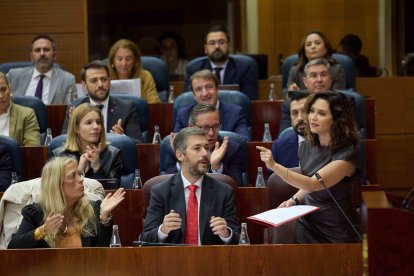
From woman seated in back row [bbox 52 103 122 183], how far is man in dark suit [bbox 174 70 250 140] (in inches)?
30.9

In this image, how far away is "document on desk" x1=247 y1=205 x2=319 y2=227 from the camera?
396cm

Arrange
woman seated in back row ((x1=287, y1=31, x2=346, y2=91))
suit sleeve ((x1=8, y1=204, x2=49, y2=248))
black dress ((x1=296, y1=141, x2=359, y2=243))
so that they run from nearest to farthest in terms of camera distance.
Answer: suit sleeve ((x1=8, y1=204, x2=49, y2=248)) < black dress ((x1=296, y1=141, x2=359, y2=243)) < woman seated in back row ((x1=287, y1=31, x2=346, y2=91))

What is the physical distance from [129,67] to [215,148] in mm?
1891

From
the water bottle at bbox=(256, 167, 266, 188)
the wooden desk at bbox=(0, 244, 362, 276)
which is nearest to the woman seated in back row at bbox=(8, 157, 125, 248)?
the wooden desk at bbox=(0, 244, 362, 276)

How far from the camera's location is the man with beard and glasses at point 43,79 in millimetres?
7000

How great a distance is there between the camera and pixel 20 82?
702cm

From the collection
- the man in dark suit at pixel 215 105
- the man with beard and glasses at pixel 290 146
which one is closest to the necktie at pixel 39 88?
the man in dark suit at pixel 215 105

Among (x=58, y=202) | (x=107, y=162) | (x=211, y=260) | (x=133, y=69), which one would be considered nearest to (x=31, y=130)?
(x=107, y=162)

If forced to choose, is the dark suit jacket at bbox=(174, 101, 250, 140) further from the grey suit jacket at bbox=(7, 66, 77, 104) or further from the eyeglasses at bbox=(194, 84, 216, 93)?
the grey suit jacket at bbox=(7, 66, 77, 104)

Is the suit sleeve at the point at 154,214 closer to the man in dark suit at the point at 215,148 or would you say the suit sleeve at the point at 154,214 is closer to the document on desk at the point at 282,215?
the document on desk at the point at 282,215

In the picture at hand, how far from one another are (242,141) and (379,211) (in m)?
2.60

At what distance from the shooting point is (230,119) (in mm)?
5961

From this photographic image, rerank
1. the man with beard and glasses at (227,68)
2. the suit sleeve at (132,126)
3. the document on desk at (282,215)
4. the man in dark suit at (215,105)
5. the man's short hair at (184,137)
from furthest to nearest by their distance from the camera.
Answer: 1. the man with beard and glasses at (227,68)
2. the suit sleeve at (132,126)
3. the man in dark suit at (215,105)
4. the man's short hair at (184,137)
5. the document on desk at (282,215)

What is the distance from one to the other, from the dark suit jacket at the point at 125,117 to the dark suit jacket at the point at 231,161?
32.0 inches
